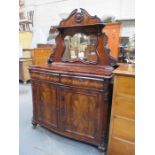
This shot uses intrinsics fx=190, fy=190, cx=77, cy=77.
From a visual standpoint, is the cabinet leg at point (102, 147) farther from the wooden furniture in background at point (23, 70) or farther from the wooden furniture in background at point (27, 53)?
the wooden furniture in background at point (27, 53)

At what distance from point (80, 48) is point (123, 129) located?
1.24 m

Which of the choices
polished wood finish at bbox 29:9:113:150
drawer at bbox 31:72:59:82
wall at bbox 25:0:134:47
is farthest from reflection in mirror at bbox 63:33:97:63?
wall at bbox 25:0:134:47

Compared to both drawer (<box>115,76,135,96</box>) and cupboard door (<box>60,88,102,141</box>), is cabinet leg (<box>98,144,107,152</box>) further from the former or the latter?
drawer (<box>115,76,135,96</box>)

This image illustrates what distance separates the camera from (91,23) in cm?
232

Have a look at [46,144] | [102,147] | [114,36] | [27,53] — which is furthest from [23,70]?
[102,147]

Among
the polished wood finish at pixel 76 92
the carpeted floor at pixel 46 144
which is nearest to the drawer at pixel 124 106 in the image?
the polished wood finish at pixel 76 92

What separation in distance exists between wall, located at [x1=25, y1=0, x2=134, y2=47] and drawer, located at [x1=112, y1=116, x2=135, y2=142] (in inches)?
155

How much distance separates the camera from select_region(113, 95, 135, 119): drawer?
1.73 meters

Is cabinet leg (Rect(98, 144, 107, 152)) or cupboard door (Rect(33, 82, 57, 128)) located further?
cupboard door (Rect(33, 82, 57, 128))

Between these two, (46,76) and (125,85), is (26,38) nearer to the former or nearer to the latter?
(46,76)
